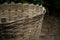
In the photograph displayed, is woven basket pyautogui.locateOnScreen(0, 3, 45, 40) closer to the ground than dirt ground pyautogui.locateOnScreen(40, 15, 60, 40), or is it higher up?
higher up

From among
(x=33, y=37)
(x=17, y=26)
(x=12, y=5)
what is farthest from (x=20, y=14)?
(x=17, y=26)

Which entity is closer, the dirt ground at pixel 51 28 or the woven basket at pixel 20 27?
the woven basket at pixel 20 27

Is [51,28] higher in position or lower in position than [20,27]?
lower

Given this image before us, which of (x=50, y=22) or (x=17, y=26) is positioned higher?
(x=17, y=26)

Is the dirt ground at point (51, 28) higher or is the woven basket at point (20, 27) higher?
the woven basket at point (20, 27)

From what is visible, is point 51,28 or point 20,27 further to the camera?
point 51,28

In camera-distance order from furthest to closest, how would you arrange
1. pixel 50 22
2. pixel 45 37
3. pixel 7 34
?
pixel 50 22 → pixel 45 37 → pixel 7 34

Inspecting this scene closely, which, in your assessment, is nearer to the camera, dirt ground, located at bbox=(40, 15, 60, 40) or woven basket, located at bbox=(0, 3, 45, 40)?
woven basket, located at bbox=(0, 3, 45, 40)

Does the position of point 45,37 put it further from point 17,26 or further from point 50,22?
point 17,26

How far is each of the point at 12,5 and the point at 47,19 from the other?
132 centimetres

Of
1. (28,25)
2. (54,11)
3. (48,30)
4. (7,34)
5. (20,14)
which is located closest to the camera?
(7,34)

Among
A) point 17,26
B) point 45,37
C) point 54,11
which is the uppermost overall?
point 17,26

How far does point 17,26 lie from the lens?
49.0 inches

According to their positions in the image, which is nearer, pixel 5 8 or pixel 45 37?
pixel 5 8
